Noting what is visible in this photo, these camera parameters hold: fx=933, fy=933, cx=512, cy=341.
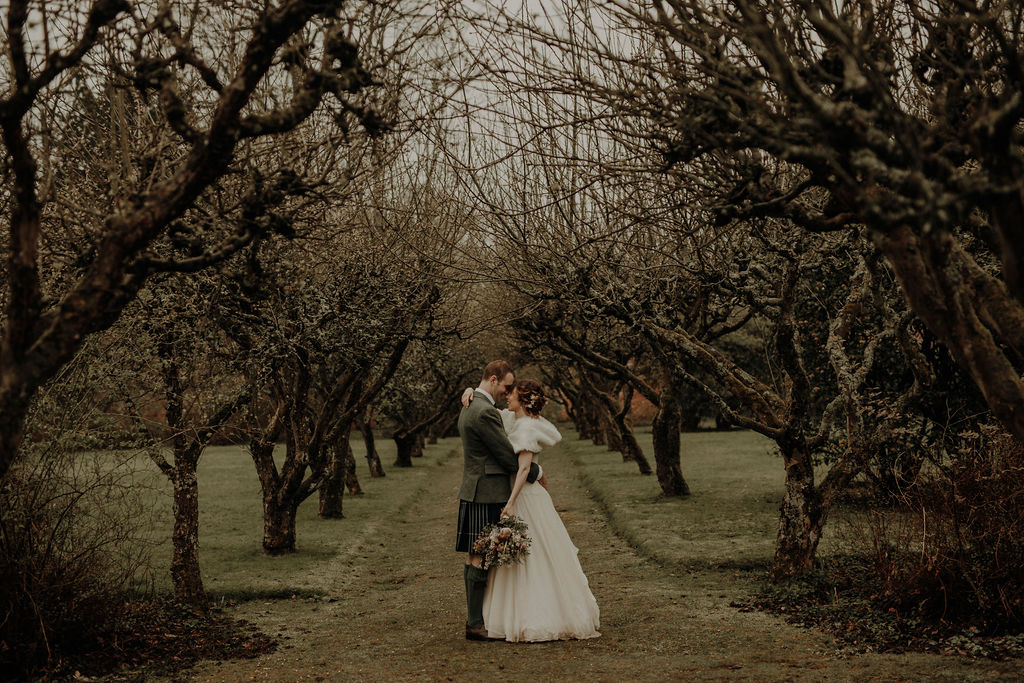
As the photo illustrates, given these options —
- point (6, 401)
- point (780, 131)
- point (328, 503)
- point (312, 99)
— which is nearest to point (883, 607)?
point (780, 131)

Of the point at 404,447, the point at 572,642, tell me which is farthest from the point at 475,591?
the point at 404,447

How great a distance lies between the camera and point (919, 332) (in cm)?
1683

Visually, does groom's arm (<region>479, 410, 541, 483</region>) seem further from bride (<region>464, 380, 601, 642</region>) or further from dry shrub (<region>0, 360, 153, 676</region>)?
dry shrub (<region>0, 360, 153, 676</region>)

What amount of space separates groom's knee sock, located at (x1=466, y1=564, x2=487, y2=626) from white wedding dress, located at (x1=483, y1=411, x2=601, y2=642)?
0.22ft

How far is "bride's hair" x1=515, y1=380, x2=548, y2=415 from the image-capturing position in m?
10.3

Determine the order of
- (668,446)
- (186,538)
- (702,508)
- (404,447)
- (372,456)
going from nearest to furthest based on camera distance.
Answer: (186,538)
(702,508)
(668,446)
(372,456)
(404,447)

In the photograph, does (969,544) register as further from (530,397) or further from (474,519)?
(474,519)

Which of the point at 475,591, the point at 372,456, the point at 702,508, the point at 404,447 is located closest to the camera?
the point at 475,591

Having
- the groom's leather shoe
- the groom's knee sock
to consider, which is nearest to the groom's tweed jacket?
the groom's knee sock

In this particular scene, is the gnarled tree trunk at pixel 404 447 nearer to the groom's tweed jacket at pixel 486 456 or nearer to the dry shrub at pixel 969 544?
the groom's tweed jacket at pixel 486 456

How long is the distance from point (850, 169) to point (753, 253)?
22.8ft

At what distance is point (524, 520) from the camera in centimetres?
1016

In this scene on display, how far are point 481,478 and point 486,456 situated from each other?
25 centimetres

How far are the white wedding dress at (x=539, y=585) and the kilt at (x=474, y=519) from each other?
0.25 m
